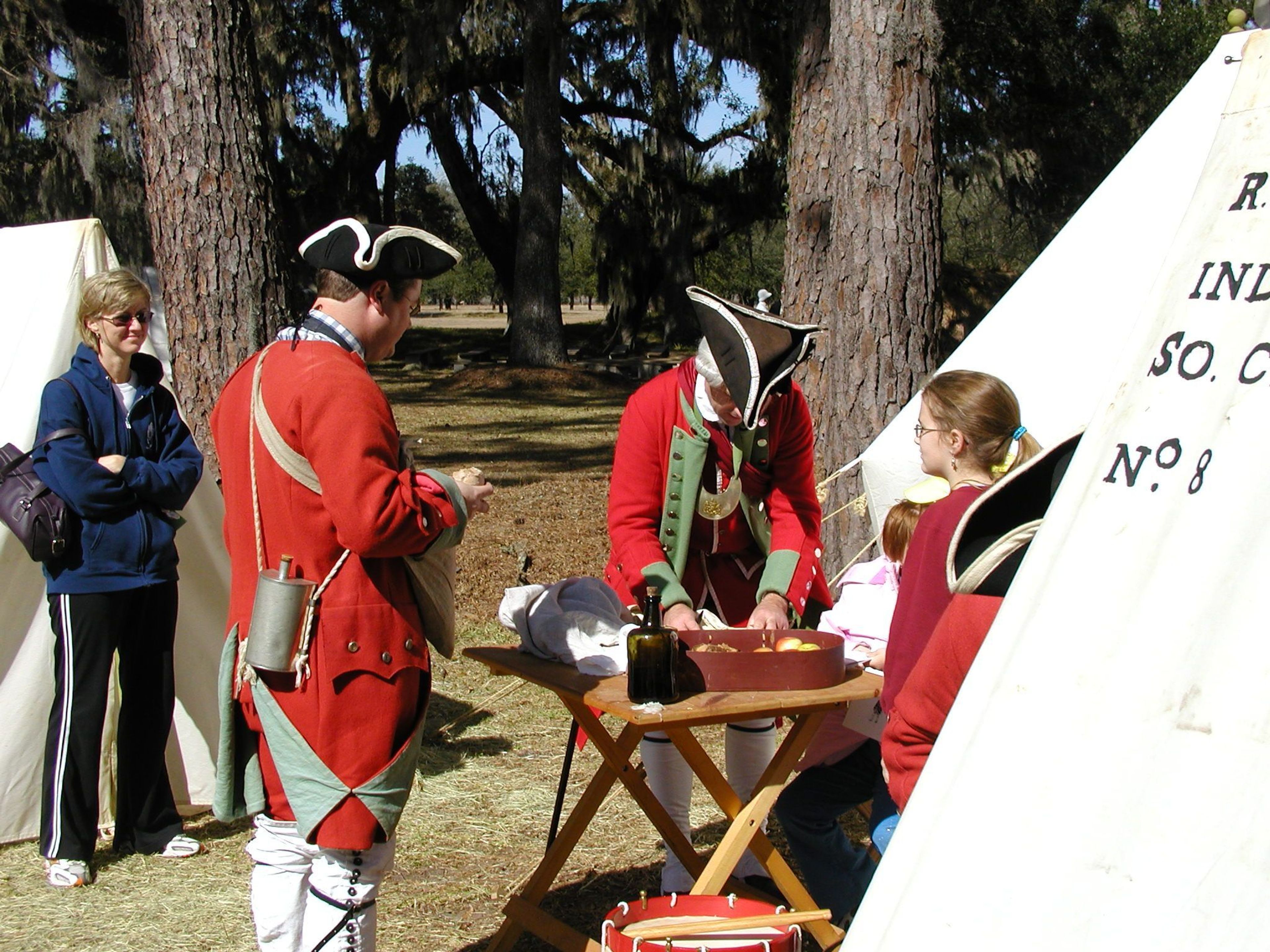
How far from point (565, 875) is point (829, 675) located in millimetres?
1543

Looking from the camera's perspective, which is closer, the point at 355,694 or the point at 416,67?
the point at 355,694

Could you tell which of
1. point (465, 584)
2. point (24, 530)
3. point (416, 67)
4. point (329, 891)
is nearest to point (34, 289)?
point (24, 530)

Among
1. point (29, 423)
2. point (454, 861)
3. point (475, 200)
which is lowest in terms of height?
point (454, 861)

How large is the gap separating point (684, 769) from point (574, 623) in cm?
82

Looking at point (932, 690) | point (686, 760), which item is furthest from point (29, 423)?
point (932, 690)

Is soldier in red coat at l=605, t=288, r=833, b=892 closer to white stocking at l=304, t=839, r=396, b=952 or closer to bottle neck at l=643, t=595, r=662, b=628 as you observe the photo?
bottle neck at l=643, t=595, r=662, b=628

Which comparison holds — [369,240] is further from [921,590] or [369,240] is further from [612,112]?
[612,112]

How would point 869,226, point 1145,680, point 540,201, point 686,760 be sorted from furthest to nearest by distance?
point 540,201, point 869,226, point 686,760, point 1145,680

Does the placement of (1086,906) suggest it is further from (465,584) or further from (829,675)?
(465,584)

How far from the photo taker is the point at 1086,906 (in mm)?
1239

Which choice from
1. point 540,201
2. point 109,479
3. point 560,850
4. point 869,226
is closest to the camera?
point 560,850

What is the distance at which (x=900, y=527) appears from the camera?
321cm

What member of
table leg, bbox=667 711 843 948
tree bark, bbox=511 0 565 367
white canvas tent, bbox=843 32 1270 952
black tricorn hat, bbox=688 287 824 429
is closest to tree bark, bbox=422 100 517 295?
tree bark, bbox=511 0 565 367

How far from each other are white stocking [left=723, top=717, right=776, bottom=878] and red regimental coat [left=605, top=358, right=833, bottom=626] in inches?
12.2
